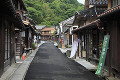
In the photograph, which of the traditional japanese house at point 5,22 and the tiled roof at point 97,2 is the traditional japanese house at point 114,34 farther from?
the tiled roof at point 97,2

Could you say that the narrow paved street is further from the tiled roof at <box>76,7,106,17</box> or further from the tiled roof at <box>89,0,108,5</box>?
the tiled roof at <box>89,0,108,5</box>

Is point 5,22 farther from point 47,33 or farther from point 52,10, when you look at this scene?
point 52,10

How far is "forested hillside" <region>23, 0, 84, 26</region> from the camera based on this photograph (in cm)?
6912

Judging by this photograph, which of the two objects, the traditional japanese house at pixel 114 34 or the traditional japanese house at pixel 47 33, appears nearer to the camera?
the traditional japanese house at pixel 114 34

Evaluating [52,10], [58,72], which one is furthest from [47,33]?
[58,72]

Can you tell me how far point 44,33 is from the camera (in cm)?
9044

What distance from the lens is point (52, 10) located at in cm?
9006

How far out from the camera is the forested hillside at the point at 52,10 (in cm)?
6912

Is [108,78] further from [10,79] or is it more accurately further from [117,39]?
[10,79]

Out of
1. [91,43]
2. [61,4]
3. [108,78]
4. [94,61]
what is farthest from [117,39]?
[61,4]

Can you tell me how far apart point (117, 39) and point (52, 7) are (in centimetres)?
8755

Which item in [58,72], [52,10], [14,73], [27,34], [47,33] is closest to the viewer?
[14,73]

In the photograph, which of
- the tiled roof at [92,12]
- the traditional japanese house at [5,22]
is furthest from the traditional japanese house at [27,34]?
the traditional japanese house at [5,22]

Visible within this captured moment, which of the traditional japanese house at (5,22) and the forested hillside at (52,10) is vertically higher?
the forested hillside at (52,10)
